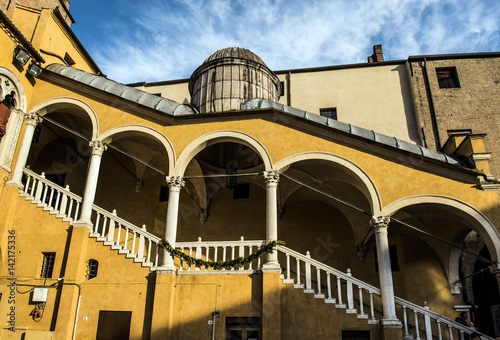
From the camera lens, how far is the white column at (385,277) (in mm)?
10453

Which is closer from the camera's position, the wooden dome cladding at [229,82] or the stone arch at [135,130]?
the stone arch at [135,130]

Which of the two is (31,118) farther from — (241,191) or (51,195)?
(241,191)

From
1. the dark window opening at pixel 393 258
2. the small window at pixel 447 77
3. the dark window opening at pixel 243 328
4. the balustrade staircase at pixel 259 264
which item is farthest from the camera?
the small window at pixel 447 77

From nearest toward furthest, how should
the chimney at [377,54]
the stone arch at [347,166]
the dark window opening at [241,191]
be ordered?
the stone arch at [347,166] < the dark window opening at [241,191] < the chimney at [377,54]

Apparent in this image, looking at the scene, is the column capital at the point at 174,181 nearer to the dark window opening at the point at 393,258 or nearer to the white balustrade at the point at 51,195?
the white balustrade at the point at 51,195

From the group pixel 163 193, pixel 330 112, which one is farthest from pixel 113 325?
pixel 330 112

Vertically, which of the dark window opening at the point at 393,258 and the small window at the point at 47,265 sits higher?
the dark window opening at the point at 393,258

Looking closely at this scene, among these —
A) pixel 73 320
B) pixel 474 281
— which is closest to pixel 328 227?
pixel 474 281

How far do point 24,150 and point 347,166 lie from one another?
31.7ft

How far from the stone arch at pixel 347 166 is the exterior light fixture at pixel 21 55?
8.38 m

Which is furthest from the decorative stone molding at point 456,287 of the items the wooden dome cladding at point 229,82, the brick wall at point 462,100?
the wooden dome cladding at point 229,82

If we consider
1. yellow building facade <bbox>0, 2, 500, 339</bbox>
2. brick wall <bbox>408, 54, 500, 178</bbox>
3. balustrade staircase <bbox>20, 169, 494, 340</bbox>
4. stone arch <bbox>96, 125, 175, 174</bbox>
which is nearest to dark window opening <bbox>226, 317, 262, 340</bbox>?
yellow building facade <bbox>0, 2, 500, 339</bbox>

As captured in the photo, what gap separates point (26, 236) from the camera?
12.0 meters

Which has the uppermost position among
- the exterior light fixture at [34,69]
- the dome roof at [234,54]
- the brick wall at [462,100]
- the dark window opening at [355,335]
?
the dome roof at [234,54]
